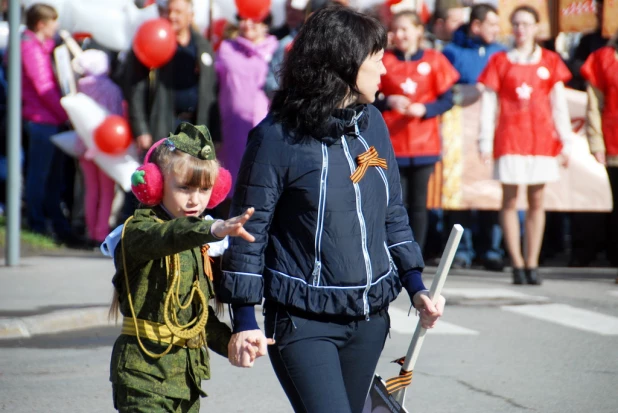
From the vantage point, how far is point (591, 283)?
10430mm

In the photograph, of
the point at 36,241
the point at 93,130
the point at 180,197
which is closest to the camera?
the point at 180,197

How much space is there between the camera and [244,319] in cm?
341

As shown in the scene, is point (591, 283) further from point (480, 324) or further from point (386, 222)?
point (386, 222)

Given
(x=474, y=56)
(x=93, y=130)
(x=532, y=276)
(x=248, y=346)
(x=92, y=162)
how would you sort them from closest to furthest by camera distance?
(x=248, y=346) → (x=532, y=276) → (x=474, y=56) → (x=93, y=130) → (x=92, y=162)

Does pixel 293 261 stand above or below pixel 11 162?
above

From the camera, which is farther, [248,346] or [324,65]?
[324,65]

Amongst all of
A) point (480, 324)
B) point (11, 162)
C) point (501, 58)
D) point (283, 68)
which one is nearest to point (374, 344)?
point (283, 68)

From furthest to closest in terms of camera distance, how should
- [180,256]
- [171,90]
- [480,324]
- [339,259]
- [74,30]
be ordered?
[74,30], [171,90], [480,324], [180,256], [339,259]

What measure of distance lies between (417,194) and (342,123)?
6.79 metres

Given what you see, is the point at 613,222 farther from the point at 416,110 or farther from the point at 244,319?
the point at 244,319

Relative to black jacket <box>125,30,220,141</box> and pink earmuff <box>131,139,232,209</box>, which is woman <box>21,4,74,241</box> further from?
pink earmuff <box>131,139,232,209</box>

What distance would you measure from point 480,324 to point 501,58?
9.29 feet

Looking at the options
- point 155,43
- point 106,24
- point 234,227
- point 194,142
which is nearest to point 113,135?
point 155,43

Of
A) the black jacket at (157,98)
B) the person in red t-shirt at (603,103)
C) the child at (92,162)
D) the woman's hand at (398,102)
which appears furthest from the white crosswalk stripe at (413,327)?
the child at (92,162)
